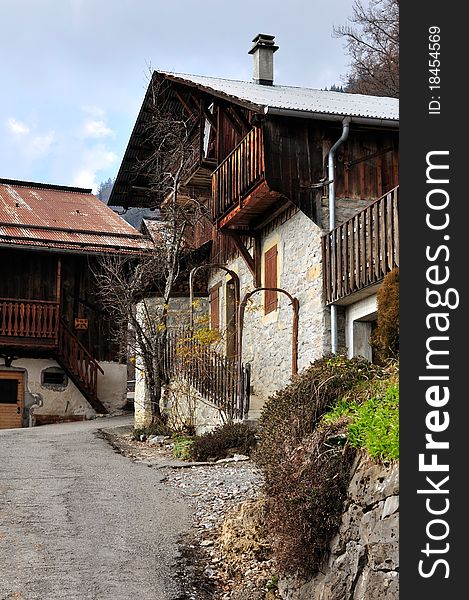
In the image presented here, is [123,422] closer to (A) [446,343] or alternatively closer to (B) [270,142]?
(B) [270,142]

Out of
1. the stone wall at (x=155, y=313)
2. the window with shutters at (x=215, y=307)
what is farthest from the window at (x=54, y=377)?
the window with shutters at (x=215, y=307)

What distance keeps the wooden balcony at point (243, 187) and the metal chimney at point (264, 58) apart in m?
2.95

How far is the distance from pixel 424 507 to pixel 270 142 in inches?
412

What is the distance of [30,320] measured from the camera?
922 inches

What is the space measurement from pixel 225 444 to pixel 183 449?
1.07m

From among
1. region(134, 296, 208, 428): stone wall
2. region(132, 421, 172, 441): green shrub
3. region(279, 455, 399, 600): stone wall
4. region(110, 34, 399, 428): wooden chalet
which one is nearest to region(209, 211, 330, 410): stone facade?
region(110, 34, 399, 428): wooden chalet

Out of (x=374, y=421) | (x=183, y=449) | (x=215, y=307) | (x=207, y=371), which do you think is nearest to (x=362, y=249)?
(x=183, y=449)

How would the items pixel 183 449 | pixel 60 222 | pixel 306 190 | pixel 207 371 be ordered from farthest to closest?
1. pixel 60 222
2. pixel 207 371
3. pixel 306 190
4. pixel 183 449

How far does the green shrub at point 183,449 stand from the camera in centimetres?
1339

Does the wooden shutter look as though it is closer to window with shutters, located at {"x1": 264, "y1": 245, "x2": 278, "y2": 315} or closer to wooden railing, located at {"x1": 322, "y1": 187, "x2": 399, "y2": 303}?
window with shutters, located at {"x1": 264, "y1": 245, "x2": 278, "y2": 315}

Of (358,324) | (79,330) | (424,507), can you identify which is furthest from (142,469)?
(79,330)

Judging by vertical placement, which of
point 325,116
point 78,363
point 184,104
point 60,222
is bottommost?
point 78,363

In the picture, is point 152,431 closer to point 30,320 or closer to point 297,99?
point 297,99

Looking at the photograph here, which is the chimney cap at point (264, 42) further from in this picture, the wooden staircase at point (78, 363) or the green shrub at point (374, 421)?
the green shrub at point (374, 421)
